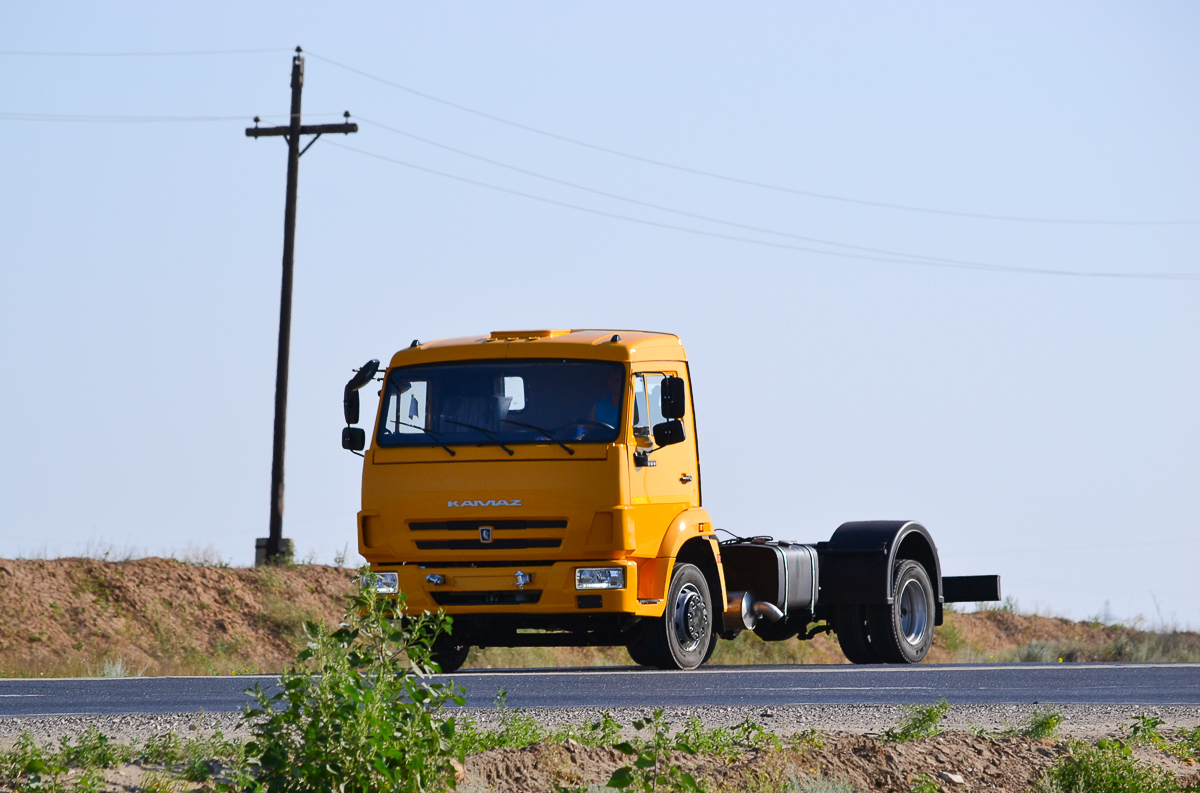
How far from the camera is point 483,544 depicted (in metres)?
13.8

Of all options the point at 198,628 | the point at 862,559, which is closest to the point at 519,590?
the point at 862,559

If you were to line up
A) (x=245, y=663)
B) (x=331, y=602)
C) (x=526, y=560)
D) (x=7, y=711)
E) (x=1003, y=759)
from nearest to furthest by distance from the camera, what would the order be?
(x=1003, y=759), (x=7, y=711), (x=526, y=560), (x=245, y=663), (x=331, y=602)

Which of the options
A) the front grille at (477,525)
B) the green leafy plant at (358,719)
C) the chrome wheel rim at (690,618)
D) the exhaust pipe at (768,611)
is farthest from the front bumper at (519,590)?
the green leafy plant at (358,719)

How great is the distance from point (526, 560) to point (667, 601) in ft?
4.39

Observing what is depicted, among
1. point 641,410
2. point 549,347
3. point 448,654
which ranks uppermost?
point 549,347

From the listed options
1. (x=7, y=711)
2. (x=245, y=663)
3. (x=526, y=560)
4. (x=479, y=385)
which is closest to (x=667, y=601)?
(x=526, y=560)

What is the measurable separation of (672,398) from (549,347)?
48.1 inches

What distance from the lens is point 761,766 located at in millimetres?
7656

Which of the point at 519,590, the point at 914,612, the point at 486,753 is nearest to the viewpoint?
the point at 486,753

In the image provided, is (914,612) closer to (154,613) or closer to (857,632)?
(857,632)

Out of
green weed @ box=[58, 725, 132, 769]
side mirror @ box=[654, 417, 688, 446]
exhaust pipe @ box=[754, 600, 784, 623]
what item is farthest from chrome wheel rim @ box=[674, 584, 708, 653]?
green weed @ box=[58, 725, 132, 769]

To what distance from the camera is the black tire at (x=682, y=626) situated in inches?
560

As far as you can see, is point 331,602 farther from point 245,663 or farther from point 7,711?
point 7,711

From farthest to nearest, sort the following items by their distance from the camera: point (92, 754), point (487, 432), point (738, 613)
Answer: point (738, 613) < point (487, 432) < point (92, 754)
